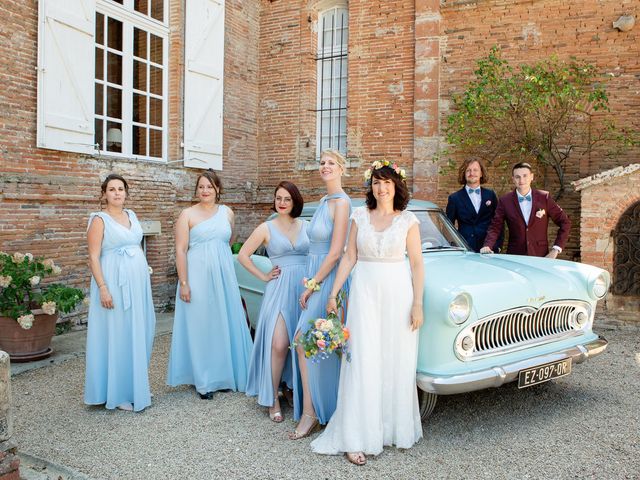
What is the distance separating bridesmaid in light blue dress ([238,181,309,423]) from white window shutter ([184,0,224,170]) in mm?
5422

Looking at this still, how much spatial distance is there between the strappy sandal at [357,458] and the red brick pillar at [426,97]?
6.83 metres

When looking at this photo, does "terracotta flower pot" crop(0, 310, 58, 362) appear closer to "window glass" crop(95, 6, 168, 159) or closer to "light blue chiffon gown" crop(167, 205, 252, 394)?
"light blue chiffon gown" crop(167, 205, 252, 394)

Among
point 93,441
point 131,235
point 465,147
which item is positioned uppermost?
point 465,147

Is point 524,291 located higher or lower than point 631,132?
lower

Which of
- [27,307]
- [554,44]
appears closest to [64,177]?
[27,307]

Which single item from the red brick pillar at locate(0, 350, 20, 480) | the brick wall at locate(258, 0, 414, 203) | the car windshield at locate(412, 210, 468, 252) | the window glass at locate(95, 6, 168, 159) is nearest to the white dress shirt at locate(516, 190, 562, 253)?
the car windshield at locate(412, 210, 468, 252)

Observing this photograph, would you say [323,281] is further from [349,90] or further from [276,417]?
[349,90]

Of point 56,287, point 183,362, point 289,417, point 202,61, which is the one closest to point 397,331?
point 289,417

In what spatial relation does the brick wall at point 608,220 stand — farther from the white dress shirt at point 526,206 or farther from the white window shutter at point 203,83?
the white window shutter at point 203,83

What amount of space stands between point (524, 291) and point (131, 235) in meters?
3.11

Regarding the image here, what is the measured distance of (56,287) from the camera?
6402mm

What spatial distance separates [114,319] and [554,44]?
26.1 ft

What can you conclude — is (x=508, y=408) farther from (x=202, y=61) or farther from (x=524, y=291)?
(x=202, y=61)

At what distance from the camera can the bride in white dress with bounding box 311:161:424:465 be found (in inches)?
143
